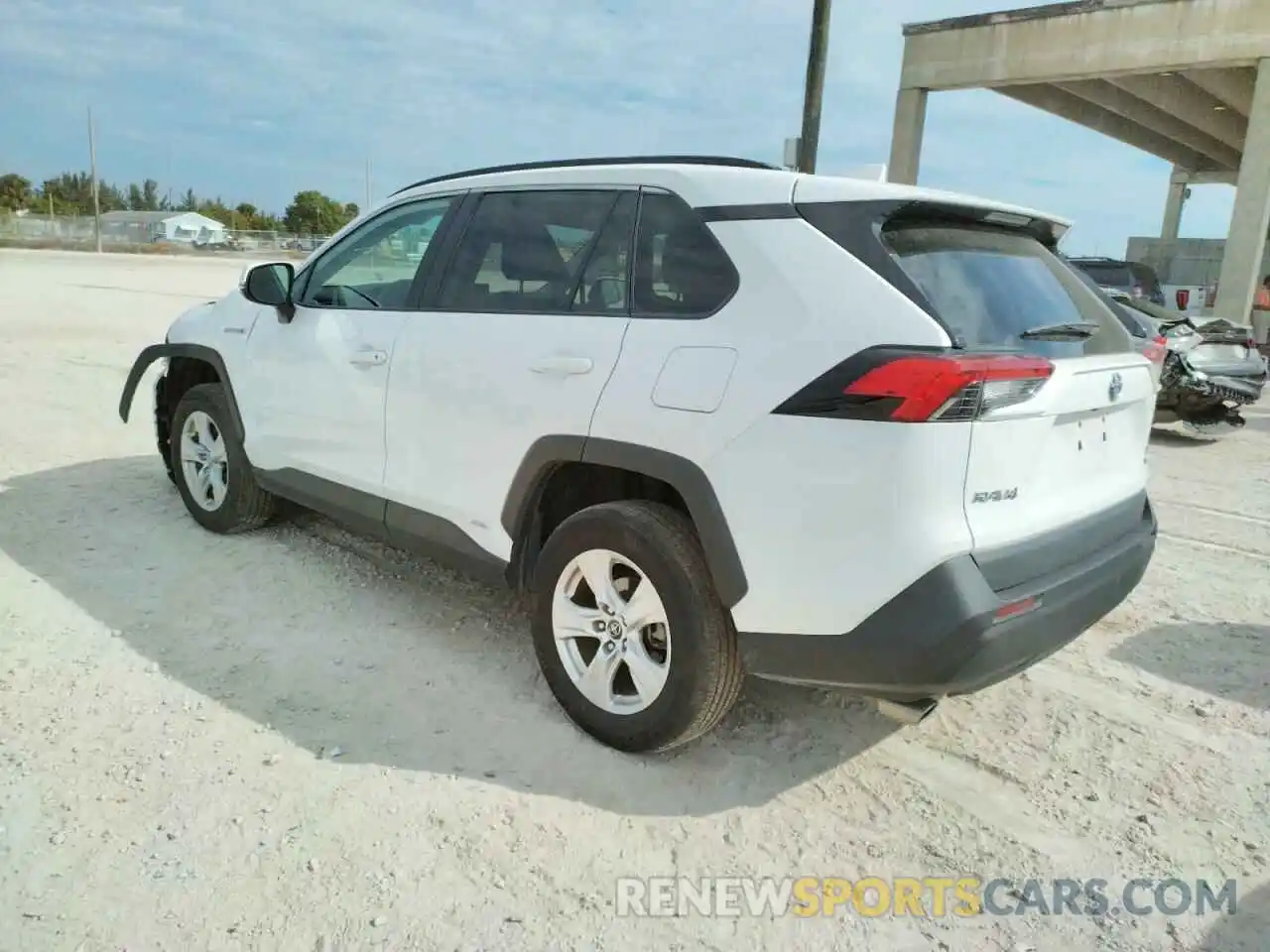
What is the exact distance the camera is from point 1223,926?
2254 mm

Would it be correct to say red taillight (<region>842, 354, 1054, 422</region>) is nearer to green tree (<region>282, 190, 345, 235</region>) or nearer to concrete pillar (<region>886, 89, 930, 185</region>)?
concrete pillar (<region>886, 89, 930, 185</region>)

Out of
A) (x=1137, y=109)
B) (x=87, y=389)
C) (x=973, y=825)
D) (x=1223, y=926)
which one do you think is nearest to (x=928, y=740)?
(x=973, y=825)

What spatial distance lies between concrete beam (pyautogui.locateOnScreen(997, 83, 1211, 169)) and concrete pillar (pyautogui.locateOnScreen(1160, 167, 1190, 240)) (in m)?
1.08

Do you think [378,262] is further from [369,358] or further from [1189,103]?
[1189,103]

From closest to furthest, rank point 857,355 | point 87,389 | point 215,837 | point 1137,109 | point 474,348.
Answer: point 857,355 < point 215,837 < point 474,348 < point 87,389 < point 1137,109

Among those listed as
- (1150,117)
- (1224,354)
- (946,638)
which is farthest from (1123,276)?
(946,638)

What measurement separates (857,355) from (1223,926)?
1698mm

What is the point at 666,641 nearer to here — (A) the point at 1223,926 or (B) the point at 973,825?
(B) the point at 973,825

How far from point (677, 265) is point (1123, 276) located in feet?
36.8

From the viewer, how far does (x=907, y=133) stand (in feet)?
53.9

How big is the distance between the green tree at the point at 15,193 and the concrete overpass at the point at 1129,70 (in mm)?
81849

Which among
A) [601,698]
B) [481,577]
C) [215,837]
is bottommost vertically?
[215,837]

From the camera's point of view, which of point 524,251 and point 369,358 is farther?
point 369,358

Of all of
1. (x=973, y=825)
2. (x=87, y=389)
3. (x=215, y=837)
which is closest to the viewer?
(x=215, y=837)
